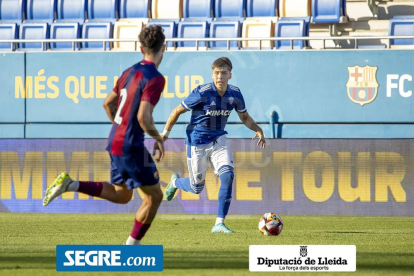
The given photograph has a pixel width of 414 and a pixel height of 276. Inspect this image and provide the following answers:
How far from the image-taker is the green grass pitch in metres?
7.04

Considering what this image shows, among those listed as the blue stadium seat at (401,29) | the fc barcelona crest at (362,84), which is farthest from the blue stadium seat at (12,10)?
the blue stadium seat at (401,29)

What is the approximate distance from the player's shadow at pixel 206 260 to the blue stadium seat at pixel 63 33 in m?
11.6

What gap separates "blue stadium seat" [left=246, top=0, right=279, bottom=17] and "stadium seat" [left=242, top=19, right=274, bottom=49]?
476 millimetres

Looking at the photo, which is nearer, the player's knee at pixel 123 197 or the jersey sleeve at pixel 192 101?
the player's knee at pixel 123 197

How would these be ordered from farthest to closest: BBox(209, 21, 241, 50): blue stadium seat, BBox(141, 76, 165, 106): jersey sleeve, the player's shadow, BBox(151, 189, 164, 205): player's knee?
BBox(209, 21, 241, 50): blue stadium seat → BBox(151, 189, 164, 205): player's knee → BBox(141, 76, 165, 106): jersey sleeve → the player's shadow

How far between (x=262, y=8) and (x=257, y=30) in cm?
90

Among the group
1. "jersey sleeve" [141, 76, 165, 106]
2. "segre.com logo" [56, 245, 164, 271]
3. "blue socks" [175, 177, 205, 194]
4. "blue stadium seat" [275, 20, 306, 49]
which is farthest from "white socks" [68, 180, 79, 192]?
"blue stadium seat" [275, 20, 306, 49]

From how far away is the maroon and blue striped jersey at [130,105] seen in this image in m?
7.18

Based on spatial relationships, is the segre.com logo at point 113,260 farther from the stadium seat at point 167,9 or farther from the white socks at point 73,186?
the stadium seat at point 167,9

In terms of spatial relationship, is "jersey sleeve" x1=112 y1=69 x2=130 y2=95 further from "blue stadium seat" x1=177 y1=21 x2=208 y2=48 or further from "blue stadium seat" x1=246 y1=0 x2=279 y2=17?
"blue stadium seat" x1=246 y1=0 x2=279 y2=17

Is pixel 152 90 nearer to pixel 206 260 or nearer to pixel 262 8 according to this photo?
pixel 206 260

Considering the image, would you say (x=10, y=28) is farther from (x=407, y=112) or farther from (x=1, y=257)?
(x=1, y=257)

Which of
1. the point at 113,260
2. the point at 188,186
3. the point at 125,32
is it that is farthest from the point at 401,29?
the point at 113,260

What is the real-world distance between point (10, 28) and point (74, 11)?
5.27ft
